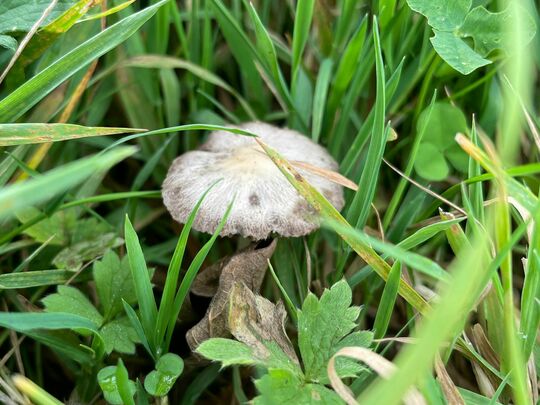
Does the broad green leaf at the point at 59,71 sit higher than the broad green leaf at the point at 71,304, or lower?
higher

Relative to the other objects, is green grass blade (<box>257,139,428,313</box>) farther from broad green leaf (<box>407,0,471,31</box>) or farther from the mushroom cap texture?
broad green leaf (<box>407,0,471,31</box>)

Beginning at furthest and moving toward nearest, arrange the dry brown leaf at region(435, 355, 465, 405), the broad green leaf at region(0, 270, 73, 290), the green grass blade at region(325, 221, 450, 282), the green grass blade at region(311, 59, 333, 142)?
the green grass blade at region(311, 59, 333, 142) < the broad green leaf at region(0, 270, 73, 290) < the dry brown leaf at region(435, 355, 465, 405) < the green grass blade at region(325, 221, 450, 282)

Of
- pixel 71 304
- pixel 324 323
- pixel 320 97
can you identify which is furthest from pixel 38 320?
pixel 320 97

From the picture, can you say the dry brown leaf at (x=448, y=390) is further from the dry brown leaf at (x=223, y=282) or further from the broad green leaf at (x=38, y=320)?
the broad green leaf at (x=38, y=320)

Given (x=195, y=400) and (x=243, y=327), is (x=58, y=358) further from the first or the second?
(x=243, y=327)

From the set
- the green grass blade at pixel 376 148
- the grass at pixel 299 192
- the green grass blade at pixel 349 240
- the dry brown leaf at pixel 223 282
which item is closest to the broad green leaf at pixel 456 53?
the grass at pixel 299 192

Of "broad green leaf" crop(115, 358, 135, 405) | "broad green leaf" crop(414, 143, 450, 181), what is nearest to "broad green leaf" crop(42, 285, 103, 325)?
"broad green leaf" crop(115, 358, 135, 405)
